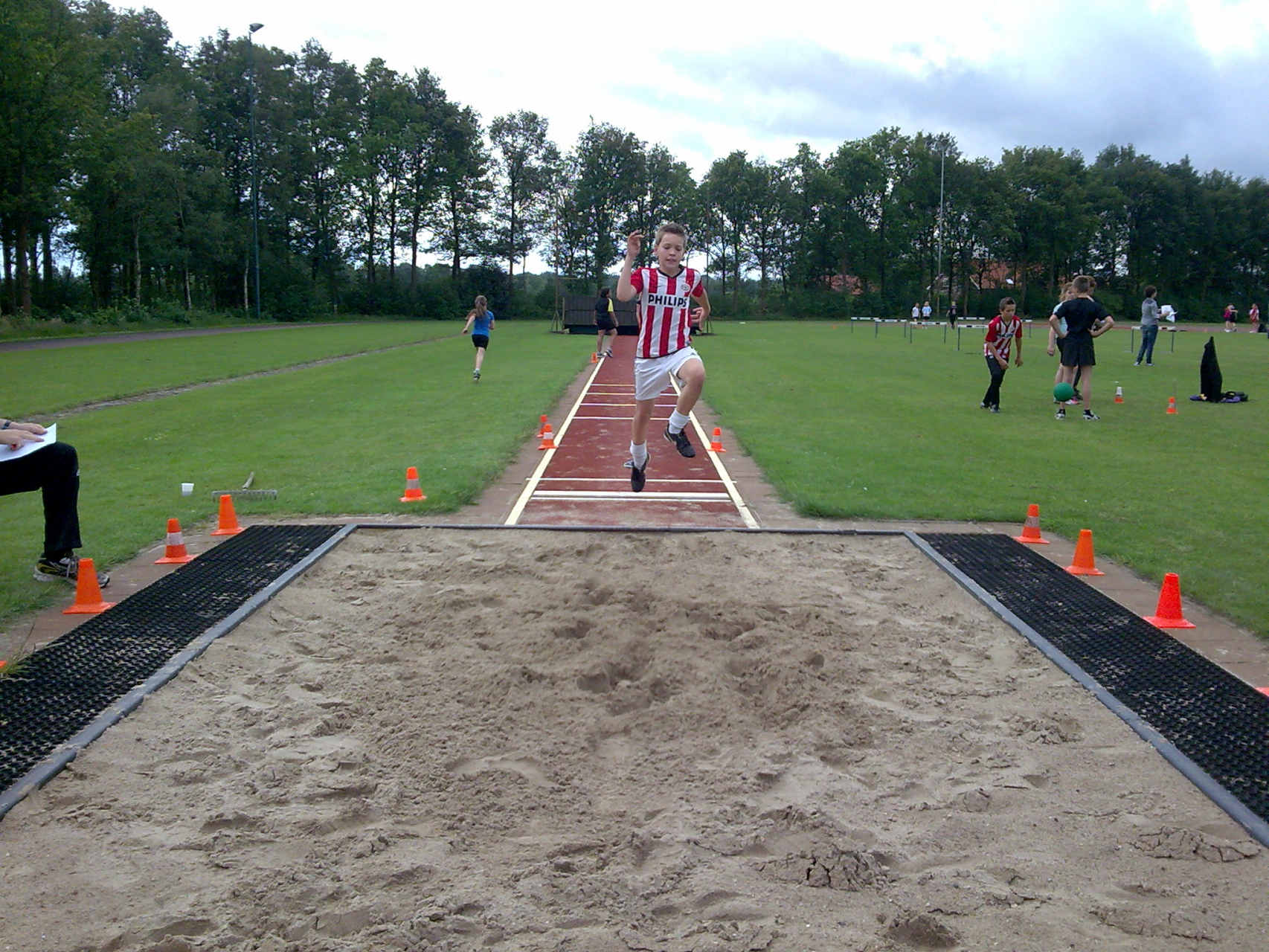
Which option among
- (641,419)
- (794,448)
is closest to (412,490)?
(641,419)

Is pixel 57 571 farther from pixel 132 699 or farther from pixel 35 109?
pixel 35 109

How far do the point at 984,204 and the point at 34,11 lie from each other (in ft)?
216

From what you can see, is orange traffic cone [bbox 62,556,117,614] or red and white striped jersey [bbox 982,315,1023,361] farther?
red and white striped jersey [bbox 982,315,1023,361]

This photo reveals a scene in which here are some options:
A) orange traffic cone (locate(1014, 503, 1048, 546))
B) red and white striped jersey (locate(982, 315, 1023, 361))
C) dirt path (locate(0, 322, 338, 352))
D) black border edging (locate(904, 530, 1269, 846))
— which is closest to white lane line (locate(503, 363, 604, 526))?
black border edging (locate(904, 530, 1269, 846))

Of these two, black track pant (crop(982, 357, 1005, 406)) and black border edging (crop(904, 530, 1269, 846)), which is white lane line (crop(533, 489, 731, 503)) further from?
black track pant (crop(982, 357, 1005, 406))

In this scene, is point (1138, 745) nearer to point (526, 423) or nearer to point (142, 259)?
point (526, 423)

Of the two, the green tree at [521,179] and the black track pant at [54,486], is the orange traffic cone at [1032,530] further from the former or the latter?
the green tree at [521,179]

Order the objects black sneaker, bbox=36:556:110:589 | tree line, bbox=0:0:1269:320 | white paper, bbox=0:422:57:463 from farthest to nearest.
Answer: tree line, bbox=0:0:1269:320 → black sneaker, bbox=36:556:110:589 → white paper, bbox=0:422:57:463

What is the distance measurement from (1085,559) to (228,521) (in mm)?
6844

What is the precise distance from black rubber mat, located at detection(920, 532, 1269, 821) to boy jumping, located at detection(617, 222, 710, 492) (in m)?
2.33

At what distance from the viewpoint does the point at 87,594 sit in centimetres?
612

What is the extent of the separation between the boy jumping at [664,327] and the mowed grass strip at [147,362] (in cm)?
1230

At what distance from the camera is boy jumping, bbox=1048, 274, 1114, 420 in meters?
15.6

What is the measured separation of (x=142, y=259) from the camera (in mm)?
51281
